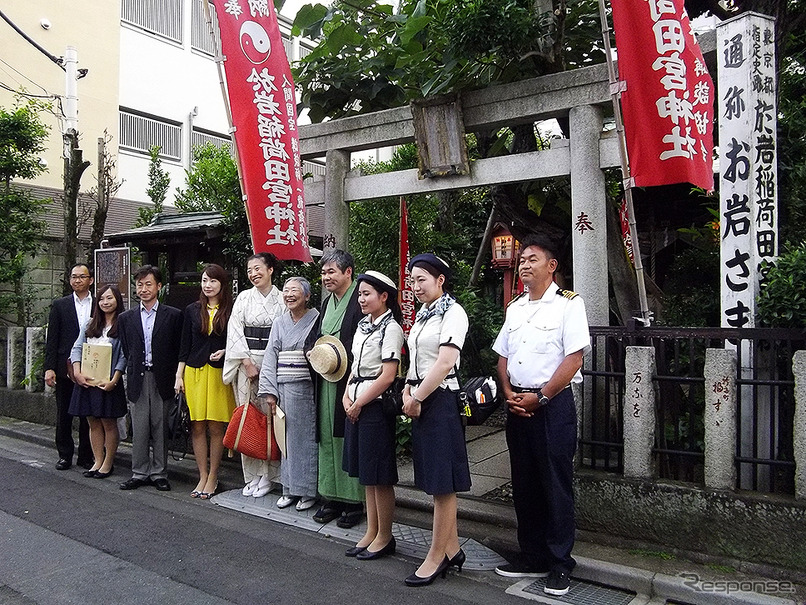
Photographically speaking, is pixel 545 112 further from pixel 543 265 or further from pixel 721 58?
pixel 543 265

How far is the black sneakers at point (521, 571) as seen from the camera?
14.7ft

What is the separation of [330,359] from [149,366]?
2313 mm

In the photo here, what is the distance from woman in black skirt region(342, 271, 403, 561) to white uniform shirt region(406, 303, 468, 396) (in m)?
0.23

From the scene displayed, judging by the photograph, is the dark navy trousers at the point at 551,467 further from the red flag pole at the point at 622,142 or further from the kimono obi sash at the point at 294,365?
the kimono obi sash at the point at 294,365

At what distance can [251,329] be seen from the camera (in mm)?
6125

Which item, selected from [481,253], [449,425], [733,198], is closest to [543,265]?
[449,425]

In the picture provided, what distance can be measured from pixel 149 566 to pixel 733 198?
4.87m

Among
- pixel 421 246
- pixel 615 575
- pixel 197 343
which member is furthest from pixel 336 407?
pixel 421 246

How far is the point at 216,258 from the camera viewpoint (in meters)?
9.56

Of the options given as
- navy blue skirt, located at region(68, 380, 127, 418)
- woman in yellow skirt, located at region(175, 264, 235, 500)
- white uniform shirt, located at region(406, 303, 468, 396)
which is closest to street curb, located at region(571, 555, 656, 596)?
white uniform shirt, located at region(406, 303, 468, 396)

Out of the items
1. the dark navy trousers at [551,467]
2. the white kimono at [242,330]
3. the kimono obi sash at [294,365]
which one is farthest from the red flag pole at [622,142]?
the white kimono at [242,330]

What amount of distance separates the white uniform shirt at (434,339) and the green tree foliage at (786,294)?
2131 mm

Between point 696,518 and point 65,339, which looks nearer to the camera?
point 696,518

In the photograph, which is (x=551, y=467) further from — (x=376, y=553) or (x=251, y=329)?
(x=251, y=329)
